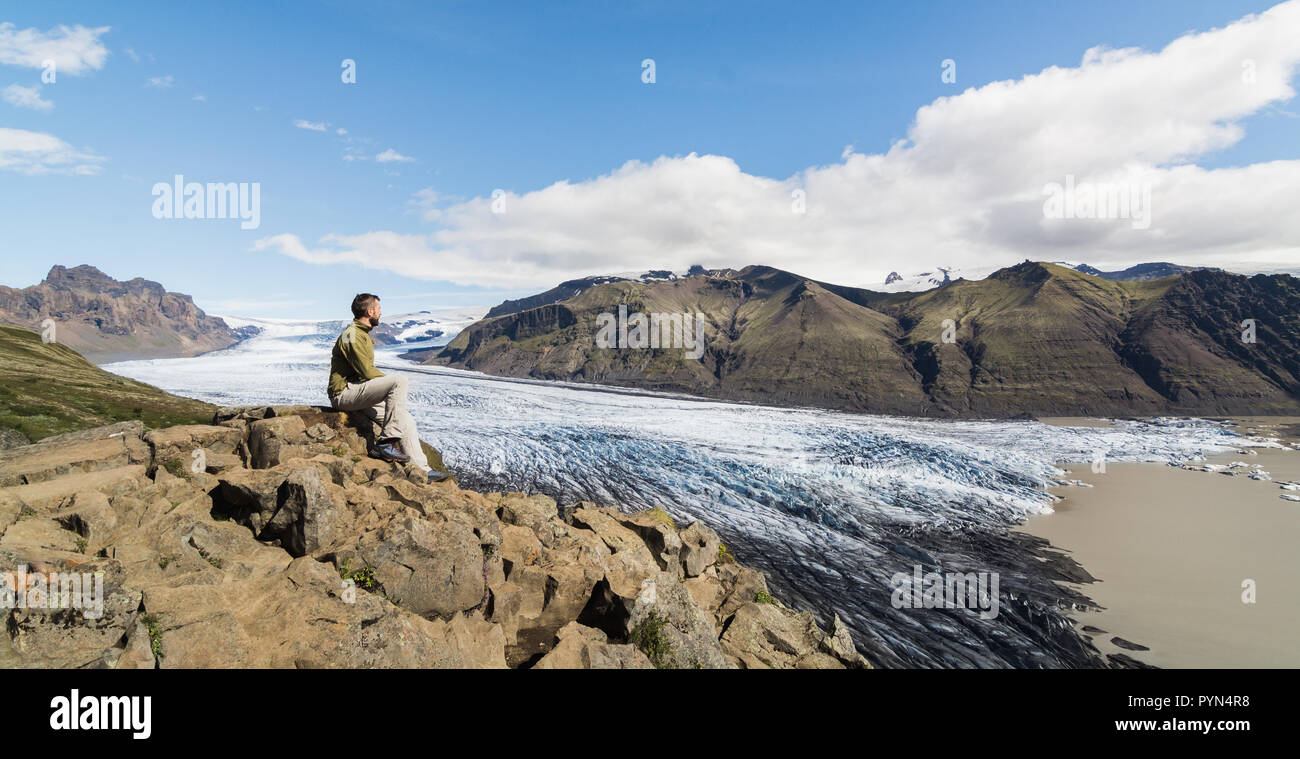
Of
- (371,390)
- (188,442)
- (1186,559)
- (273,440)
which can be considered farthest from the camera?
(1186,559)

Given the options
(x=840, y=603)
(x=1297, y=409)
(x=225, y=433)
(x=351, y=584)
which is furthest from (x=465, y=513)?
(x=1297, y=409)

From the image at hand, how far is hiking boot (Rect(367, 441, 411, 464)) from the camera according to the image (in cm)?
1288

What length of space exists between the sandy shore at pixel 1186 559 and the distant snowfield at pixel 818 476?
4020mm

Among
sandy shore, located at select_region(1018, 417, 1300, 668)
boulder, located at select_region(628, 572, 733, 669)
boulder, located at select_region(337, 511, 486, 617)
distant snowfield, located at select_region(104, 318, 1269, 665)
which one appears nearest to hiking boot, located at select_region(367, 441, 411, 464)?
boulder, located at select_region(337, 511, 486, 617)

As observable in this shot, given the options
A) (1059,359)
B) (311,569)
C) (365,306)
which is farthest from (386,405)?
(1059,359)

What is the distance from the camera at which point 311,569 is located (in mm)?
8383

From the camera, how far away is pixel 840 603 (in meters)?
30.2

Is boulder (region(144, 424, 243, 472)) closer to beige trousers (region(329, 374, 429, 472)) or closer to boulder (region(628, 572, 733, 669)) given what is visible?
beige trousers (region(329, 374, 429, 472))

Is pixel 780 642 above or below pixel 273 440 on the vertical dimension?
below

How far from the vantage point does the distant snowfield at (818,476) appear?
31109 millimetres

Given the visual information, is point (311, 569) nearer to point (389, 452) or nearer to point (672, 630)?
point (389, 452)

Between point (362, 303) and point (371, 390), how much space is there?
2151 millimetres

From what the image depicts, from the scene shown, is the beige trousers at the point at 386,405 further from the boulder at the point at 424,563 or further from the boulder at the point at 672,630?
the boulder at the point at 672,630
